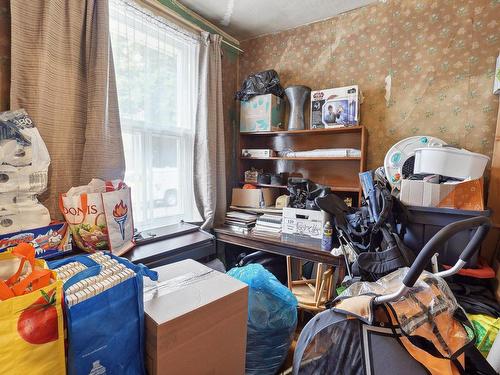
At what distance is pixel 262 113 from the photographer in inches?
89.4

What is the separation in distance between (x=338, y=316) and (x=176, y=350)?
60 cm

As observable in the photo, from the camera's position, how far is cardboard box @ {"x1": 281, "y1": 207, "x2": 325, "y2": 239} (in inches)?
73.9

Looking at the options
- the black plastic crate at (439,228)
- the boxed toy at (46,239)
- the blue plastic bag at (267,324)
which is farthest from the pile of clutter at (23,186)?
the black plastic crate at (439,228)

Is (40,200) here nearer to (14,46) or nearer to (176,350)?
(14,46)

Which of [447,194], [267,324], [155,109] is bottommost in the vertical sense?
[267,324]

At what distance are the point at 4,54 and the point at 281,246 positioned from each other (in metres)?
1.89

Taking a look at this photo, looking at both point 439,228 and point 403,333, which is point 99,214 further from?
point 439,228

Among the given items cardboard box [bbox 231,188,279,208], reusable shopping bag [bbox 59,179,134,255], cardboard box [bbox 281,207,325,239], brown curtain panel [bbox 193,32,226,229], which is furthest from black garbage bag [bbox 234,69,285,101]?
reusable shopping bag [bbox 59,179,134,255]

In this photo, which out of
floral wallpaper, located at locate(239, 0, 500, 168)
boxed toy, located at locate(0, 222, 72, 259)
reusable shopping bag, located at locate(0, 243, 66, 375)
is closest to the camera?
reusable shopping bag, located at locate(0, 243, 66, 375)

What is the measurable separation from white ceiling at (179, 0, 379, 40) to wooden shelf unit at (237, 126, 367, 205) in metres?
0.97

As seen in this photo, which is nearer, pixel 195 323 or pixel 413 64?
pixel 195 323

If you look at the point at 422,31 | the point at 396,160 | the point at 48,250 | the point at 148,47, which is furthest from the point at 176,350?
the point at 422,31

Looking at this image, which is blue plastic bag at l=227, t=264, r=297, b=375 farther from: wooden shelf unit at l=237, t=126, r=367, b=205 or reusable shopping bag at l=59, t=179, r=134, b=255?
wooden shelf unit at l=237, t=126, r=367, b=205

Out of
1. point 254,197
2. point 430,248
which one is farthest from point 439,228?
point 254,197
